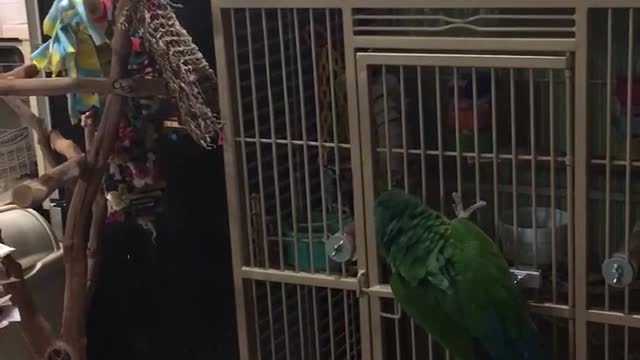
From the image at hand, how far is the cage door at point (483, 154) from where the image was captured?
156cm

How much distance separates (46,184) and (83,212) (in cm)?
11

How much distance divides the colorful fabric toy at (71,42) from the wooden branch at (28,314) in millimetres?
330

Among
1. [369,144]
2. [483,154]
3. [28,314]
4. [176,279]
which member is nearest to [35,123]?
[28,314]

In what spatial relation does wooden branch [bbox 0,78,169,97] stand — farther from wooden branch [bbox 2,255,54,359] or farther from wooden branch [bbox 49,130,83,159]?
wooden branch [bbox 2,255,54,359]

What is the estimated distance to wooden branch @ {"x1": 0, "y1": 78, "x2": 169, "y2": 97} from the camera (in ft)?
5.56

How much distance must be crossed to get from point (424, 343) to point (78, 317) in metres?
0.61

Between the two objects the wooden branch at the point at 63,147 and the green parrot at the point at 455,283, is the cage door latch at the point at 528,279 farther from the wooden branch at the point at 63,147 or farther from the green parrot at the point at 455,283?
the wooden branch at the point at 63,147

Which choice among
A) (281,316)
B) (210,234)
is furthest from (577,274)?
(210,234)

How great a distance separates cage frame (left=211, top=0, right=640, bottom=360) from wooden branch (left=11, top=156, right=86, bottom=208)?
26cm

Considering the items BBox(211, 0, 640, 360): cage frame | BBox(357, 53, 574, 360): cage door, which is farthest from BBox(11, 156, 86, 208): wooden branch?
BBox(357, 53, 574, 360): cage door

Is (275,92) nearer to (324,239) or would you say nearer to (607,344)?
(324,239)

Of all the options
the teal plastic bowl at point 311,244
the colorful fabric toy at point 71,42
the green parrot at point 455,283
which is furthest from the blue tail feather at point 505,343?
the colorful fabric toy at point 71,42

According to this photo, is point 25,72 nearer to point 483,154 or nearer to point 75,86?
point 75,86

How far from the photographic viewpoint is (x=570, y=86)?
1476mm
